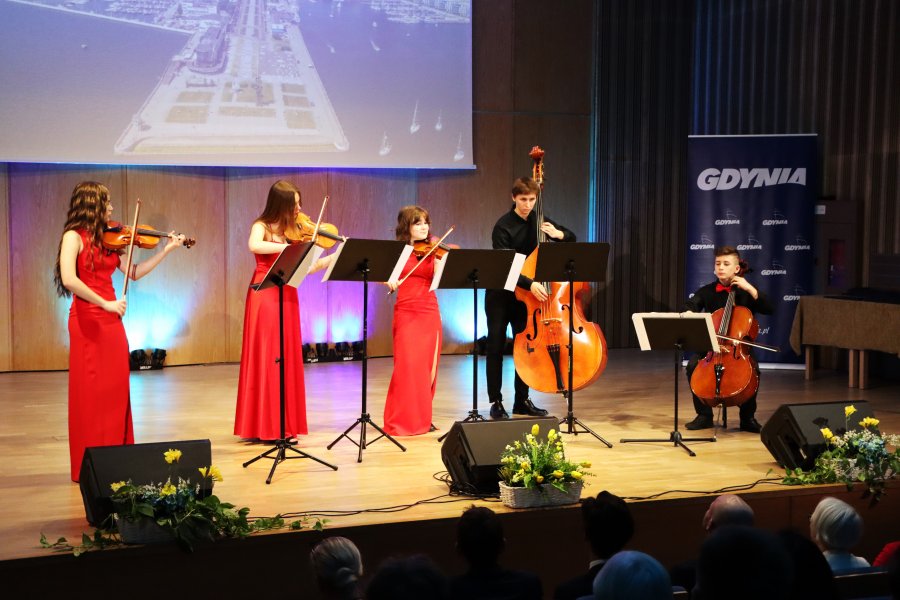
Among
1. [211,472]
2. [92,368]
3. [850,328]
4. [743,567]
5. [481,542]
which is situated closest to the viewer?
[743,567]

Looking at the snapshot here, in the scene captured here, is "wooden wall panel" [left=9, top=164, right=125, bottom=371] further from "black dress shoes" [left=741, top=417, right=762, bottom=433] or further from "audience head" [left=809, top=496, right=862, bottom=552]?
"audience head" [left=809, top=496, right=862, bottom=552]

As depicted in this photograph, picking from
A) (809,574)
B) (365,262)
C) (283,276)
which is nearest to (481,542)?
(809,574)

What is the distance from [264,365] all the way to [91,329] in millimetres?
1095

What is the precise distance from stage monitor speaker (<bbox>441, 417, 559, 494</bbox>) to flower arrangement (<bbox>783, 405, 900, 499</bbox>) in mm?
1359

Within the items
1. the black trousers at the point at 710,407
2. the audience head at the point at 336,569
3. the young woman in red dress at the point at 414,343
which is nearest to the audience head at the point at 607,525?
the audience head at the point at 336,569

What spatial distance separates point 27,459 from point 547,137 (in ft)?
20.5

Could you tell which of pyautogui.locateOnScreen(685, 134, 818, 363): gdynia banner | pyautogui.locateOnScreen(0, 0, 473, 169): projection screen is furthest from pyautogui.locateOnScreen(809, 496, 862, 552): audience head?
pyautogui.locateOnScreen(0, 0, 473, 169): projection screen

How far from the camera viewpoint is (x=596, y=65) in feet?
35.4

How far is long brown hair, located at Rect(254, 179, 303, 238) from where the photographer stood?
20.1 feet

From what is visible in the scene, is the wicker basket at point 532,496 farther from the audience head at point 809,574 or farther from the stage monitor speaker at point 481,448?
the audience head at point 809,574

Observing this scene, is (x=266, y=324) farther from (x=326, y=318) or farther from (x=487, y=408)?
(x=326, y=318)

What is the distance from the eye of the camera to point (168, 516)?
4301mm

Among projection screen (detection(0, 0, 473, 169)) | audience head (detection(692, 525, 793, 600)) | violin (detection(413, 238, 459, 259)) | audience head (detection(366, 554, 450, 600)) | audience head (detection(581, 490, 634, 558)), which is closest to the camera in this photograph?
audience head (detection(692, 525, 793, 600))

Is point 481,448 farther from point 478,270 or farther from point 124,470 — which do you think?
point 124,470
